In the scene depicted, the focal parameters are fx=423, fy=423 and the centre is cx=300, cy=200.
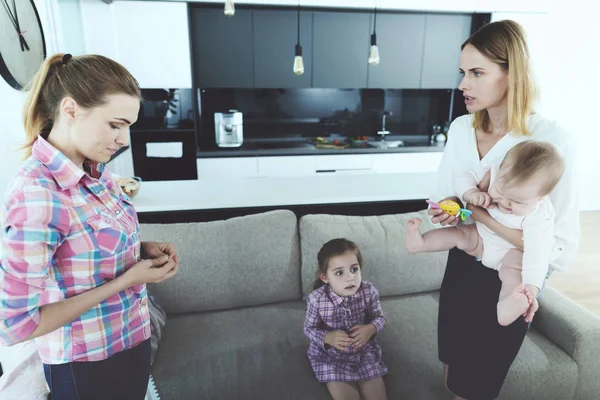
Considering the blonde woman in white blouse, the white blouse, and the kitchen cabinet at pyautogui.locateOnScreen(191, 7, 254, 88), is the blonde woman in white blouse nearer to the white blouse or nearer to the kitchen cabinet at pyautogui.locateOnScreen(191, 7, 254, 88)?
the white blouse

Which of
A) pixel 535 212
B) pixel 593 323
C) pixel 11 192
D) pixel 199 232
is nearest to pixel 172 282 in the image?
pixel 199 232

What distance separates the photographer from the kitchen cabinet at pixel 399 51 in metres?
4.30

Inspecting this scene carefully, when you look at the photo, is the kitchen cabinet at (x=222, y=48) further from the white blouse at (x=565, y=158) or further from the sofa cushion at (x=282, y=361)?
the white blouse at (x=565, y=158)

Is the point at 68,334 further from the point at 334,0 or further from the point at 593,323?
the point at 334,0

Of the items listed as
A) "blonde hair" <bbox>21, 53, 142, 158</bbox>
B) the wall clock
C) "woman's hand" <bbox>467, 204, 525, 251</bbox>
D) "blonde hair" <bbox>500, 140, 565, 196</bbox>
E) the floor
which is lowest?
the floor

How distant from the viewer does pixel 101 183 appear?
3.32ft

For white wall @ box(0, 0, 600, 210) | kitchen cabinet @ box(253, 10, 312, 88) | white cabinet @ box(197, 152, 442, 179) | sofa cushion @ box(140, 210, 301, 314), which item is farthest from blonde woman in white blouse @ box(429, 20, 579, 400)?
white wall @ box(0, 0, 600, 210)

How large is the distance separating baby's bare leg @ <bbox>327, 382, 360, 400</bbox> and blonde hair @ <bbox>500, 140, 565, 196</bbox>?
3.07ft

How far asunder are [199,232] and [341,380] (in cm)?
87

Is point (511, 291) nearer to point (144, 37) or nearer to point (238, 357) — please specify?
point (238, 357)

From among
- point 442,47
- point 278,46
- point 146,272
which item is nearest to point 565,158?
point 146,272

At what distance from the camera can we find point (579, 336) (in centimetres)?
170

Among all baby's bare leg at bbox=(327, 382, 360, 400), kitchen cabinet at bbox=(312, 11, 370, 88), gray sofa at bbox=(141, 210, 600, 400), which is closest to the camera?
baby's bare leg at bbox=(327, 382, 360, 400)

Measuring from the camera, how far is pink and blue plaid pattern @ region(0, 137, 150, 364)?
79cm
